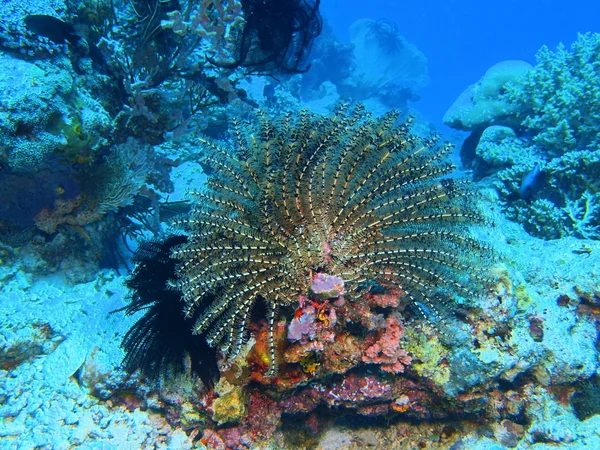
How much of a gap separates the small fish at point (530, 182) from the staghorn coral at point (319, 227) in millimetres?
5124

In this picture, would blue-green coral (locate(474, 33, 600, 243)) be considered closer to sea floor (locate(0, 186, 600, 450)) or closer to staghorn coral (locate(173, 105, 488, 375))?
sea floor (locate(0, 186, 600, 450))

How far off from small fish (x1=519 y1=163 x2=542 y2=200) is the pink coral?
5.94 metres

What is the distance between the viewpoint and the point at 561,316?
174 inches

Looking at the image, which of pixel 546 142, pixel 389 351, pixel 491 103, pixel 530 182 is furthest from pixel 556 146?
pixel 389 351

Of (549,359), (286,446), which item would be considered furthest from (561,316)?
(286,446)

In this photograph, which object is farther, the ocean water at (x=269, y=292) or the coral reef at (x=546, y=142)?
the coral reef at (x=546, y=142)

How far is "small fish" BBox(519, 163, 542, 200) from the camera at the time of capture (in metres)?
7.92

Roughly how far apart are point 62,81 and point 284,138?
3.38 metres

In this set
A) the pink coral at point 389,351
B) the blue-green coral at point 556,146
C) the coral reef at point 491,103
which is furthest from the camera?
the coral reef at point 491,103

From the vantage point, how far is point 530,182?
26.1ft

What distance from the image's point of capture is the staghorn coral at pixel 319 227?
3.46 m

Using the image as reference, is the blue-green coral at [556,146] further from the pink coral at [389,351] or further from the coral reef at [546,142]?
the pink coral at [389,351]

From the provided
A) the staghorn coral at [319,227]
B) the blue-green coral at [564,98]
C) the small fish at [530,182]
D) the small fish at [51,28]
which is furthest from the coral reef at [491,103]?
the small fish at [51,28]

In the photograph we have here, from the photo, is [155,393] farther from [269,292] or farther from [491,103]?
[491,103]
